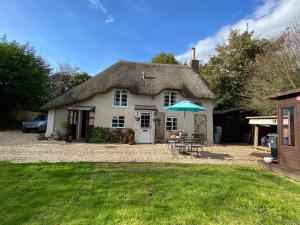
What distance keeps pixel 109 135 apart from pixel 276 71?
13.2 metres

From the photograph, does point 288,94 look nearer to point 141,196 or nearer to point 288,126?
point 288,126

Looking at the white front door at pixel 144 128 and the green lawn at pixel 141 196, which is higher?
the white front door at pixel 144 128

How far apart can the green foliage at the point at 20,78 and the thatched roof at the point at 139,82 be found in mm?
10593

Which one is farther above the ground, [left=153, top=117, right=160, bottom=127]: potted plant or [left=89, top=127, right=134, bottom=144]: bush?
[left=153, top=117, right=160, bottom=127]: potted plant

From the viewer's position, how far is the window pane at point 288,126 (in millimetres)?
7430

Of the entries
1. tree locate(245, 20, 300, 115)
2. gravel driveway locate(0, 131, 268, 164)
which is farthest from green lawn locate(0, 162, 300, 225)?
tree locate(245, 20, 300, 115)

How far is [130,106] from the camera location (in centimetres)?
1698

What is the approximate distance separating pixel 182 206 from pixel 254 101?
15.8 meters

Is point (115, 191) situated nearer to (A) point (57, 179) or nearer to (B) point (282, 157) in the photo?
(A) point (57, 179)

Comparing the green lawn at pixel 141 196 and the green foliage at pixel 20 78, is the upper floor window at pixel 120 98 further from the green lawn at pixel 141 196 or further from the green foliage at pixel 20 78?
the green foliage at pixel 20 78

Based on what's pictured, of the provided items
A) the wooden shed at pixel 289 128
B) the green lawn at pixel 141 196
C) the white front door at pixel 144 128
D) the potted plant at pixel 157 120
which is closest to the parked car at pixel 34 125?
the white front door at pixel 144 128

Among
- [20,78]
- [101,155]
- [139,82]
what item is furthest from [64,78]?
[101,155]

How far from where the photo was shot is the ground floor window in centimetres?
1725

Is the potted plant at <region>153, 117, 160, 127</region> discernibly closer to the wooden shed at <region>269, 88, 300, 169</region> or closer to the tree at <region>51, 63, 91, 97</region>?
the wooden shed at <region>269, 88, 300, 169</region>
